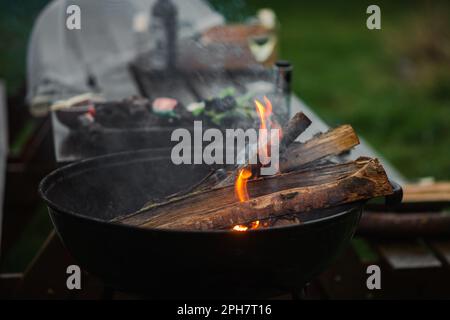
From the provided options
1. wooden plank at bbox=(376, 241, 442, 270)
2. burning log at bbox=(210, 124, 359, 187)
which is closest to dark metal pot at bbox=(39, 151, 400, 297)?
burning log at bbox=(210, 124, 359, 187)

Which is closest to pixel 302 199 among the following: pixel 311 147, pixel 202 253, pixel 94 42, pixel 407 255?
pixel 311 147

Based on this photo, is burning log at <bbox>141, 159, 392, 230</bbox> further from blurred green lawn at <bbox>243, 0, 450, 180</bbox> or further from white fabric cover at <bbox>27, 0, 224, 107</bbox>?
blurred green lawn at <bbox>243, 0, 450, 180</bbox>

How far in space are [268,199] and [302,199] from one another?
0.31ft

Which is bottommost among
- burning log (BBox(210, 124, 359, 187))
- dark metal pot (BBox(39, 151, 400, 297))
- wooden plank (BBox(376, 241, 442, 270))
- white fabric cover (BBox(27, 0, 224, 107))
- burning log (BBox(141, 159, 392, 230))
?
wooden plank (BBox(376, 241, 442, 270))

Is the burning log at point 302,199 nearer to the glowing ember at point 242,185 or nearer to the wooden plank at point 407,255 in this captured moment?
the glowing ember at point 242,185

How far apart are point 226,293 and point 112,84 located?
1.88 m

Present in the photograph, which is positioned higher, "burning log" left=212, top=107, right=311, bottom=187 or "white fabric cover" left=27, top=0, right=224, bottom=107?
"white fabric cover" left=27, top=0, right=224, bottom=107

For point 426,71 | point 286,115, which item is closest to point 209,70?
point 286,115

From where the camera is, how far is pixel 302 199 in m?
2.03

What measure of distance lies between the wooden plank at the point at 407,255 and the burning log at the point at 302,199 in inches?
36.2

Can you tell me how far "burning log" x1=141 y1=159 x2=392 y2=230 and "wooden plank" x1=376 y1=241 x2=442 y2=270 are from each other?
3.01 feet

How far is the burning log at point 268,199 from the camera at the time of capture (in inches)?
79.1

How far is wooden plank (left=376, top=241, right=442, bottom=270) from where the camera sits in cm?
284

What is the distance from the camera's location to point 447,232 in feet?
9.68
